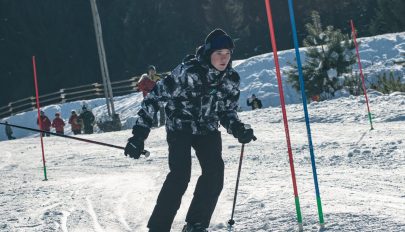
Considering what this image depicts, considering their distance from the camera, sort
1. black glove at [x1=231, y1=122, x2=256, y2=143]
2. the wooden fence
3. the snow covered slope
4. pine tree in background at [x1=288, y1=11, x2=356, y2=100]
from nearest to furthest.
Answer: black glove at [x1=231, y1=122, x2=256, y2=143] < pine tree in background at [x1=288, y1=11, x2=356, y2=100] < the snow covered slope < the wooden fence

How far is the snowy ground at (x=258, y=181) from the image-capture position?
516 centimetres

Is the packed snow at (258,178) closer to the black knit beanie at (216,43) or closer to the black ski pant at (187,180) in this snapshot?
the black ski pant at (187,180)

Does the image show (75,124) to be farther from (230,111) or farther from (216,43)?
(216,43)

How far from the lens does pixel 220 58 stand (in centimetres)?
462

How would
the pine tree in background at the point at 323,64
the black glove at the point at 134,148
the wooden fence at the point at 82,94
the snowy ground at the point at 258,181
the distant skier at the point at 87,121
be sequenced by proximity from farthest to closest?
the wooden fence at the point at 82,94 → the distant skier at the point at 87,121 → the pine tree in background at the point at 323,64 → the snowy ground at the point at 258,181 → the black glove at the point at 134,148

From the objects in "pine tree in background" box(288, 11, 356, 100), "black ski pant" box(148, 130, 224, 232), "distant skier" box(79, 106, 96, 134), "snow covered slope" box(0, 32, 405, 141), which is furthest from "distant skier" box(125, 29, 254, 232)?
"snow covered slope" box(0, 32, 405, 141)

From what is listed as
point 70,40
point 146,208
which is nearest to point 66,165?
point 146,208

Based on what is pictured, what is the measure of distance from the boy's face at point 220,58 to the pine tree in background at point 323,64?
45.6ft

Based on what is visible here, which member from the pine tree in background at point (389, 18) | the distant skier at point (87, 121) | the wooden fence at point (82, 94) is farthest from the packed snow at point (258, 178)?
the wooden fence at point (82, 94)

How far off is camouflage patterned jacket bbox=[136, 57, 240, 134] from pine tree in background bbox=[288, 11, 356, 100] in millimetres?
13806

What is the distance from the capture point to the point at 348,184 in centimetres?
648

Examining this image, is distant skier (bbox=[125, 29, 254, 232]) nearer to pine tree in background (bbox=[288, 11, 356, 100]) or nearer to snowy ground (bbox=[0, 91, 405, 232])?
snowy ground (bbox=[0, 91, 405, 232])

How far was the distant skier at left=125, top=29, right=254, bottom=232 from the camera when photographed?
15.1ft

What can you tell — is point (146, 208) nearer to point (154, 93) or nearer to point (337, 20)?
point (154, 93)
